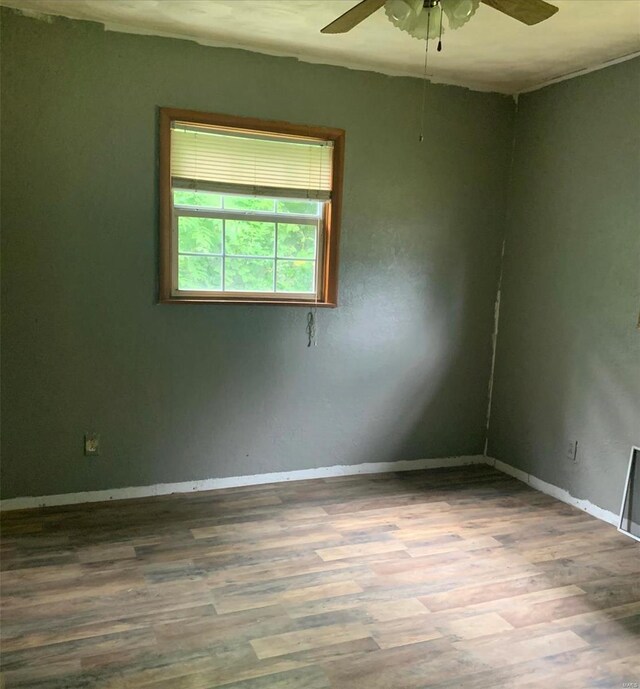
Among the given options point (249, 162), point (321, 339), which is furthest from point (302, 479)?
point (249, 162)

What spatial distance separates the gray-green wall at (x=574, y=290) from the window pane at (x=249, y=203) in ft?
5.73

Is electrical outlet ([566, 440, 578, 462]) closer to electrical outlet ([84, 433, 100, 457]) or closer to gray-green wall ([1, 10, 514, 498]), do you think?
gray-green wall ([1, 10, 514, 498])

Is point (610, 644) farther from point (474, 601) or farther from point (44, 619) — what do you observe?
point (44, 619)

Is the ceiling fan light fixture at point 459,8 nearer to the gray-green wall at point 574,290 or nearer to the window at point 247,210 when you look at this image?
the window at point 247,210

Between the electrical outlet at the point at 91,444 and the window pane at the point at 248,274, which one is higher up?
the window pane at the point at 248,274

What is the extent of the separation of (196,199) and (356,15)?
1.56m

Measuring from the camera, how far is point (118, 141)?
127 inches

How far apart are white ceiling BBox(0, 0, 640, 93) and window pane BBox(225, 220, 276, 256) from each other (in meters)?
0.99

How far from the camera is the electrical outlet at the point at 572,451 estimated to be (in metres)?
3.68

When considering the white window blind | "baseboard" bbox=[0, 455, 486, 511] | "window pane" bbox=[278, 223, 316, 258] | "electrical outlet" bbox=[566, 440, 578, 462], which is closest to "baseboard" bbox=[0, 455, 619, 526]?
"baseboard" bbox=[0, 455, 486, 511]

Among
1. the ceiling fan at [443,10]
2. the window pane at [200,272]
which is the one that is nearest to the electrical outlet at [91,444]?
the window pane at [200,272]

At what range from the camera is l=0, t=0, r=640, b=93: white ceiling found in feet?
9.29

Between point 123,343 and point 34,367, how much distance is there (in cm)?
48

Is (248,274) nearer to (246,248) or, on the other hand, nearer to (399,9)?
(246,248)
